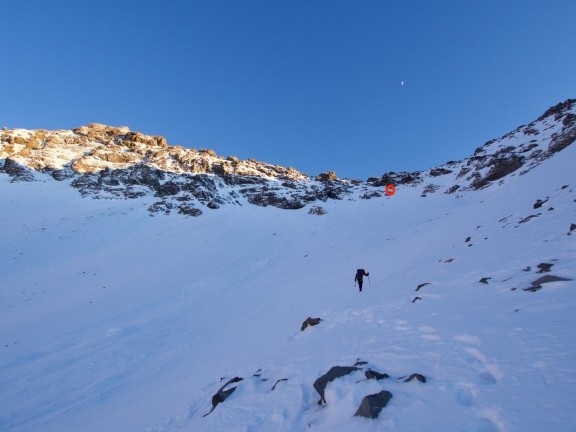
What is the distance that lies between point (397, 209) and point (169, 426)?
48566mm

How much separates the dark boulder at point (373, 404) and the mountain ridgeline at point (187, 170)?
42408mm

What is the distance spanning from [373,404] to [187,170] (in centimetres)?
6528

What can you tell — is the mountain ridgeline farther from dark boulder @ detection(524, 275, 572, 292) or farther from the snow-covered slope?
dark boulder @ detection(524, 275, 572, 292)

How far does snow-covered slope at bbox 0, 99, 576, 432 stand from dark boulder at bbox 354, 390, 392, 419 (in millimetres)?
113

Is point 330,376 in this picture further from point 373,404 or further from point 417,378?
point 417,378

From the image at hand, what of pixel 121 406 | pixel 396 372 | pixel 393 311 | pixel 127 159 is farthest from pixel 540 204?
pixel 127 159

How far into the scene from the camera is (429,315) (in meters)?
8.24

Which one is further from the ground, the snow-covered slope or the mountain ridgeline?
the mountain ridgeline

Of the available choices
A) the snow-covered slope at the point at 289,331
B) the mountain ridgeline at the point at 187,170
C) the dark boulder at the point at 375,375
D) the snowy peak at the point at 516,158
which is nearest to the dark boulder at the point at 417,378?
the snow-covered slope at the point at 289,331

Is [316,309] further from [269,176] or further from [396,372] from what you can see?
[269,176]

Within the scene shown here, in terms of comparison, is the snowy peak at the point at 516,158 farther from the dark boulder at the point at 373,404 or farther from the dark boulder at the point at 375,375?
the dark boulder at the point at 373,404

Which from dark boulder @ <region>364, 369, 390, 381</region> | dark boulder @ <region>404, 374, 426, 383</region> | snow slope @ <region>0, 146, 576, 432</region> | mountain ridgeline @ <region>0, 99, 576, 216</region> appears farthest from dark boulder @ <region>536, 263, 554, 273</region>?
mountain ridgeline @ <region>0, 99, 576, 216</region>

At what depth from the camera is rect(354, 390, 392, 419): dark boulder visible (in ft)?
Result: 14.7

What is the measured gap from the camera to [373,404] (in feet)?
15.0
